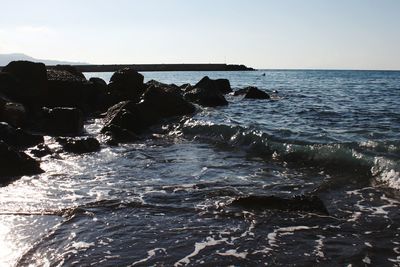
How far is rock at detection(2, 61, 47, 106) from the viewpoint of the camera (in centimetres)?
2052

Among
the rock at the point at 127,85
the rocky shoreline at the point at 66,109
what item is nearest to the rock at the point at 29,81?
the rocky shoreline at the point at 66,109

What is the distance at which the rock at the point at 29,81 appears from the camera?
20523mm

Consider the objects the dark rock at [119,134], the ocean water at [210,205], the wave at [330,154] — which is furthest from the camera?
the dark rock at [119,134]

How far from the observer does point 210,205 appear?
8102 millimetres

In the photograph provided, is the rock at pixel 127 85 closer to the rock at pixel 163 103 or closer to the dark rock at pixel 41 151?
the rock at pixel 163 103

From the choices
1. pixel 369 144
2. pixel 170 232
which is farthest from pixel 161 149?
pixel 170 232

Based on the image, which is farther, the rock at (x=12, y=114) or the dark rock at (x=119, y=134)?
the rock at (x=12, y=114)

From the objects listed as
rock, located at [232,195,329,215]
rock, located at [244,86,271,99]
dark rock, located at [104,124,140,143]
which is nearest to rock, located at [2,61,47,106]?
dark rock, located at [104,124,140,143]

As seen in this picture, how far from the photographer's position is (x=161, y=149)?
1435 centimetres

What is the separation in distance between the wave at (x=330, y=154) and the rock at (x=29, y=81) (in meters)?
9.65

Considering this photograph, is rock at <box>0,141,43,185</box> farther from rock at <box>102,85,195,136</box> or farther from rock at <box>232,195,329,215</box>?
rock at <box>102,85,195,136</box>

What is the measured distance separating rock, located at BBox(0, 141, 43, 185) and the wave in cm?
673

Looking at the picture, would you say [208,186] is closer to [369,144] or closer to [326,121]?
[369,144]

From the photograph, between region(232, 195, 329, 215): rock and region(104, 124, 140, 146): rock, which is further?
region(104, 124, 140, 146): rock
